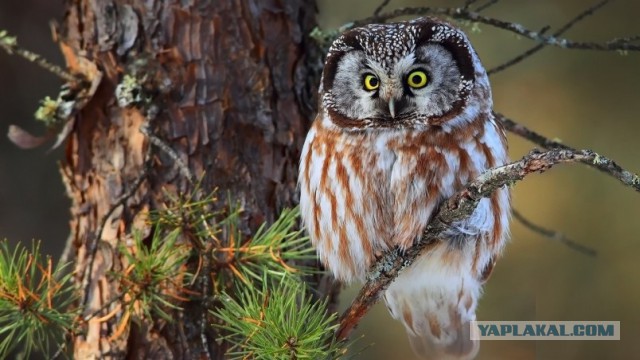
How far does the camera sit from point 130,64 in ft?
8.67

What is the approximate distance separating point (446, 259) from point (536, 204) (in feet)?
7.96

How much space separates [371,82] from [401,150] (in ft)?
0.68

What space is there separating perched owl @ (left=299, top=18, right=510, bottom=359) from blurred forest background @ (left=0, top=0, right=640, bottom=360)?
6.81 ft

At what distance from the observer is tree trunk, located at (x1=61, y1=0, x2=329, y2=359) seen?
2607mm

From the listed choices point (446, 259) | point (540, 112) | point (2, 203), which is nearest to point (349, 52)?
point (446, 259)

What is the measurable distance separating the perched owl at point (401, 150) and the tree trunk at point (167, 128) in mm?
207

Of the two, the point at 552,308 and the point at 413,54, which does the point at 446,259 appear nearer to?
the point at 413,54

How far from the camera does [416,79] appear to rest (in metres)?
2.44

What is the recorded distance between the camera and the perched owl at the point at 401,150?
240 cm

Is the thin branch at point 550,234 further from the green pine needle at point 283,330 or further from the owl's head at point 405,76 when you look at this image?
the green pine needle at point 283,330

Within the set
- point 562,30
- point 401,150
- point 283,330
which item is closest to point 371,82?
point 401,150

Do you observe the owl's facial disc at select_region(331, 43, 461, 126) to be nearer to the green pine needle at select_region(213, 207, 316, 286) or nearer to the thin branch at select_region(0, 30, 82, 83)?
the green pine needle at select_region(213, 207, 316, 286)

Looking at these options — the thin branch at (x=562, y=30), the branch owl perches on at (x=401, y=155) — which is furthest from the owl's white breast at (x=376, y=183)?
the thin branch at (x=562, y=30)

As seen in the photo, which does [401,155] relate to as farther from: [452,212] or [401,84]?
[452,212]
